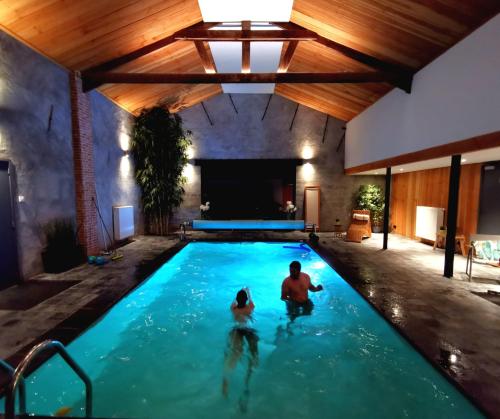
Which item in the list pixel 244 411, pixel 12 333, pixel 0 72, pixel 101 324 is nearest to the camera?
pixel 244 411

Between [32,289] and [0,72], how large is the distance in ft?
12.1

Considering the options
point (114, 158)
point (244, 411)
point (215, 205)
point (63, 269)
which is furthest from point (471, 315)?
point (215, 205)

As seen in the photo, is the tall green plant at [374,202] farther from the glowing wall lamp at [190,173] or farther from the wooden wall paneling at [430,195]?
the glowing wall lamp at [190,173]

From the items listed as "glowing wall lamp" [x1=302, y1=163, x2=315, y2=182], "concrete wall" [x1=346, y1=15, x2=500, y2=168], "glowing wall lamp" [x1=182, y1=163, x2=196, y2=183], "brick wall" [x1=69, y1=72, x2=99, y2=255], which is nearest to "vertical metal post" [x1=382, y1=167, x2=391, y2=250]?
"concrete wall" [x1=346, y1=15, x2=500, y2=168]

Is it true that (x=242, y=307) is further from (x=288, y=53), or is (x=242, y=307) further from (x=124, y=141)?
(x=124, y=141)

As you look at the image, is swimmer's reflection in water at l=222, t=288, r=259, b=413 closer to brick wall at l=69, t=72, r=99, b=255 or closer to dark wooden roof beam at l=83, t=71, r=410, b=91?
brick wall at l=69, t=72, r=99, b=255

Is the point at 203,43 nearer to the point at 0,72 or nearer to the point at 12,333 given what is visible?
the point at 0,72

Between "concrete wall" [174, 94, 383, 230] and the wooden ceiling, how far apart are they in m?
3.89

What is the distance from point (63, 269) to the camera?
6016mm

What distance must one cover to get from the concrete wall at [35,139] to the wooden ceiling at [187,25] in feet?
1.46

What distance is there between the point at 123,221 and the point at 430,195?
33.1 feet

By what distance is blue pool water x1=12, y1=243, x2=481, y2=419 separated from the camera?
113 inches

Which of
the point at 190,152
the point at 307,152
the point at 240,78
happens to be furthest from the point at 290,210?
A: the point at 240,78

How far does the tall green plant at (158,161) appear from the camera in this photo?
33.8 ft
